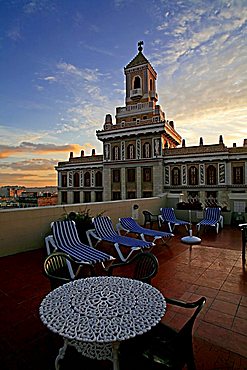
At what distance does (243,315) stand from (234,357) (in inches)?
32.5

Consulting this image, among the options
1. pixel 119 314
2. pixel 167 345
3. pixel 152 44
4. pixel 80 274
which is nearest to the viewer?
pixel 119 314

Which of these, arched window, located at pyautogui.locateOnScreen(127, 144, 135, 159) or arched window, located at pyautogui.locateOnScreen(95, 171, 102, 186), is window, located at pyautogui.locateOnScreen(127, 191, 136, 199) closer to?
arched window, located at pyautogui.locateOnScreen(127, 144, 135, 159)

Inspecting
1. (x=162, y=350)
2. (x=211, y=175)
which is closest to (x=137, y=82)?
(x=211, y=175)

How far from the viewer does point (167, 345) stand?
1.71 metres

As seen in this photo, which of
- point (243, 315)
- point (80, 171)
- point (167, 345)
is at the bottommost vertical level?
point (243, 315)

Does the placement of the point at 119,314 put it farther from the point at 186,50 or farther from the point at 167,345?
the point at 186,50

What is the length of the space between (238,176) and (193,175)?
3850mm

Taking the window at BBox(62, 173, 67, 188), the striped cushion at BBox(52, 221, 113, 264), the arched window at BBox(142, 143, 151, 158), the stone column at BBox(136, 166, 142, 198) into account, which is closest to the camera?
the striped cushion at BBox(52, 221, 113, 264)

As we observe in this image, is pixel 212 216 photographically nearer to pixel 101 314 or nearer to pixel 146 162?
pixel 101 314

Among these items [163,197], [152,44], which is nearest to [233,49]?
[152,44]

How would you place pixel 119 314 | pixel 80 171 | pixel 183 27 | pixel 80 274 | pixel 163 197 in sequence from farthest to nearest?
pixel 80 171 < pixel 163 197 < pixel 183 27 < pixel 80 274 < pixel 119 314

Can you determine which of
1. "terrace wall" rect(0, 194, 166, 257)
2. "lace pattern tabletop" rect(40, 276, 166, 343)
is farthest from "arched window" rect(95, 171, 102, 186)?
"lace pattern tabletop" rect(40, 276, 166, 343)

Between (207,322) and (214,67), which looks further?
(214,67)

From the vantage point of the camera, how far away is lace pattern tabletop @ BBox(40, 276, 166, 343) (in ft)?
4.64
